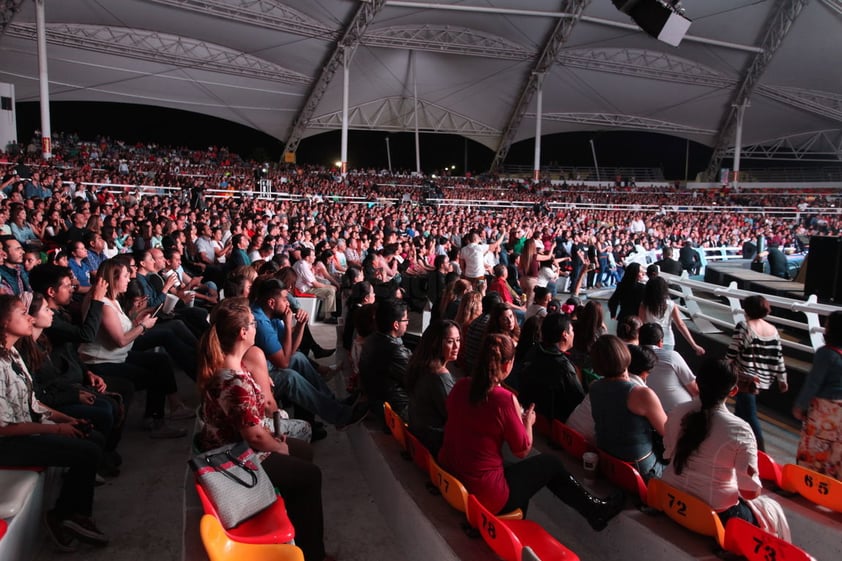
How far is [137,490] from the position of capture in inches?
131

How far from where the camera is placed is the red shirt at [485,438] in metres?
2.51

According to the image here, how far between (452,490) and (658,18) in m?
9.04

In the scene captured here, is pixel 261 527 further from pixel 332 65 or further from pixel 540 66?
pixel 540 66

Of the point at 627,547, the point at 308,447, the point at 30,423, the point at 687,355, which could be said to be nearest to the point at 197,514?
the point at 308,447

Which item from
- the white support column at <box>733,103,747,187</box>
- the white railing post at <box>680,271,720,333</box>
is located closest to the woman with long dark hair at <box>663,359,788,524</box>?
the white railing post at <box>680,271,720,333</box>

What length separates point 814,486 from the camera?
9.63 ft

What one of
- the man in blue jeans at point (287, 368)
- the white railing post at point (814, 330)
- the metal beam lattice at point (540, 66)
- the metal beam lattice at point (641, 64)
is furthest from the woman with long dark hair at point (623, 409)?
the metal beam lattice at point (641, 64)

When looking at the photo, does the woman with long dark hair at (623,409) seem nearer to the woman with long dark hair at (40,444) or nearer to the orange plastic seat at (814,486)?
the orange plastic seat at (814,486)

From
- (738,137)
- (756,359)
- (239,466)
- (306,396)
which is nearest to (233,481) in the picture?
(239,466)

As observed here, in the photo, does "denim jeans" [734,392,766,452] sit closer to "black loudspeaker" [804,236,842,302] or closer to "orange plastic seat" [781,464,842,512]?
"orange plastic seat" [781,464,842,512]

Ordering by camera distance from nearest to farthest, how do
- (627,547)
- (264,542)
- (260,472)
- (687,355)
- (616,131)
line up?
(264,542) → (260,472) → (627,547) → (687,355) → (616,131)

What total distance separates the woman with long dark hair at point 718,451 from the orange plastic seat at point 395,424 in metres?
1.40

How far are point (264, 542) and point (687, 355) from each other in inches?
226

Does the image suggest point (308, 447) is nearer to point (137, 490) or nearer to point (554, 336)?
point (137, 490)
